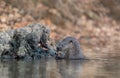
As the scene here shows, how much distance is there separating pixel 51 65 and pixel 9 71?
2.74 metres

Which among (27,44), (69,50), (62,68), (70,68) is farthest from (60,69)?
(27,44)

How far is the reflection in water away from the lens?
74.3ft

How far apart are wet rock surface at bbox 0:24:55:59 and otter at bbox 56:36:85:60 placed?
665 mm

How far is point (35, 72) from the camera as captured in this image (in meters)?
23.6

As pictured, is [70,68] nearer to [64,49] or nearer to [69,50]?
[69,50]

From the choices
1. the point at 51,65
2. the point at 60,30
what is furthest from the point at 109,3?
the point at 51,65

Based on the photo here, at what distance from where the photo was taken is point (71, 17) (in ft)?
185

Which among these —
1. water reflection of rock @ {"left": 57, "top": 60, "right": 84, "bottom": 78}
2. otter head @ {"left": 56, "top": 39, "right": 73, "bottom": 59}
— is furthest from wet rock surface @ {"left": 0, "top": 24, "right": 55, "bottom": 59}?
water reflection of rock @ {"left": 57, "top": 60, "right": 84, "bottom": 78}

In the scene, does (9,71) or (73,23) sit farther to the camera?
(73,23)

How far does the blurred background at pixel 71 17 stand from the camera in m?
50.5

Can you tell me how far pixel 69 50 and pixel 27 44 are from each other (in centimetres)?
212

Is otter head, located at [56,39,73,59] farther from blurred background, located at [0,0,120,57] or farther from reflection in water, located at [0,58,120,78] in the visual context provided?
blurred background, located at [0,0,120,57]

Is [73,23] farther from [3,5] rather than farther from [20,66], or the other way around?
[20,66]

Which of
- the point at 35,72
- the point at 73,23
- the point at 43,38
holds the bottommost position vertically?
the point at 35,72
